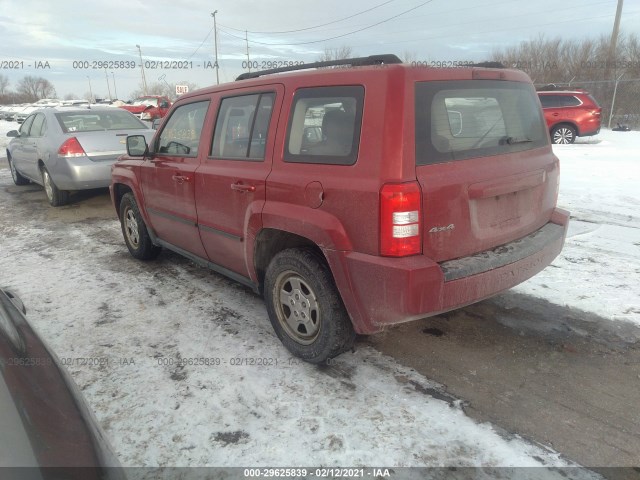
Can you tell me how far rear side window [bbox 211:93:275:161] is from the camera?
3.12 meters

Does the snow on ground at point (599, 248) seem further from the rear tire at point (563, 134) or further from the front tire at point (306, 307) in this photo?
the rear tire at point (563, 134)

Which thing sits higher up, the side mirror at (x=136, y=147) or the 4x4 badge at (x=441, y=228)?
the side mirror at (x=136, y=147)

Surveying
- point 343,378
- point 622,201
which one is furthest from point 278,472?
point 622,201

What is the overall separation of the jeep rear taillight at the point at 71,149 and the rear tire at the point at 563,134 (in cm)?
1346

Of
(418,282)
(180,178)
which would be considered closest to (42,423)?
(418,282)

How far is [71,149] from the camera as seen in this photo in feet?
23.5

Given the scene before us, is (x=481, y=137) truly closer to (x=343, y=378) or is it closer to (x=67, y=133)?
(x=343, y=378)

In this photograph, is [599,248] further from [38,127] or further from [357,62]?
[38,127]

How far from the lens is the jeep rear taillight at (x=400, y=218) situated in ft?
7.70

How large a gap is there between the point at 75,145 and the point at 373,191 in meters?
6.50

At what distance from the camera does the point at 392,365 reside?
299cm

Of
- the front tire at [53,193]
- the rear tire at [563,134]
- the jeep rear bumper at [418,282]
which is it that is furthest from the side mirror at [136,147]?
the rear tire at [563,134]

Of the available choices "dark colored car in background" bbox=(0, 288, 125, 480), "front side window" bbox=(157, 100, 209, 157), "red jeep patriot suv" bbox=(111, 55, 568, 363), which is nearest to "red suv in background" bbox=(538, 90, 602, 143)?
"red jeep patriot suv" bbox=(111, 55, 568, 363)

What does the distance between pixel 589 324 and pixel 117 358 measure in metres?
3.45
